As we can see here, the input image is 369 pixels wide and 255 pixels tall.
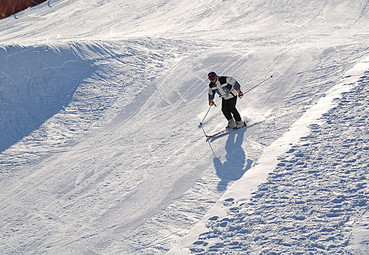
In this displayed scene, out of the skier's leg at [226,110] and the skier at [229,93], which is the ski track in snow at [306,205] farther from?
the skier's leg at [226,110]

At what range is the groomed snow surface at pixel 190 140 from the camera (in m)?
5.98

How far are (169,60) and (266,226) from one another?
25.2ft

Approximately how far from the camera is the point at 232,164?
770 cm

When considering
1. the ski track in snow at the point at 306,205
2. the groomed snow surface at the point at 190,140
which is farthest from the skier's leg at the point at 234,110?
the ski track in snow at the point at 306,205

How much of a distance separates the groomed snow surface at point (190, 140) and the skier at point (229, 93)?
365 millimetres

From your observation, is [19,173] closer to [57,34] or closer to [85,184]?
[85,184]

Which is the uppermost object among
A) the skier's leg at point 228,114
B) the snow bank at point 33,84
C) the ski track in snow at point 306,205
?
the snow bank at point 33,84

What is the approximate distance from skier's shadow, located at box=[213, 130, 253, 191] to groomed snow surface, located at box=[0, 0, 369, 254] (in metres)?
0.03

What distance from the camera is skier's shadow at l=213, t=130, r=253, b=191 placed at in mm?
7301

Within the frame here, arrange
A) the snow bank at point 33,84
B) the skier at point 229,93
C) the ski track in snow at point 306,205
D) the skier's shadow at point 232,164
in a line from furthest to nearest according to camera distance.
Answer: the snow bank at point 33,84 → the skier at point 229,93 → the skier's shadow at point 232,164 → the ski track in snow at point 306,205

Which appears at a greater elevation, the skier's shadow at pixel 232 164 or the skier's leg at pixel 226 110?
the skier's leg at pixel 226 110

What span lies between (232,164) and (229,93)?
1.61 meters

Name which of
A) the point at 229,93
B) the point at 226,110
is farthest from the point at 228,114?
the point at 229,93

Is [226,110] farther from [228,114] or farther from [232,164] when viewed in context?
[232,164]
